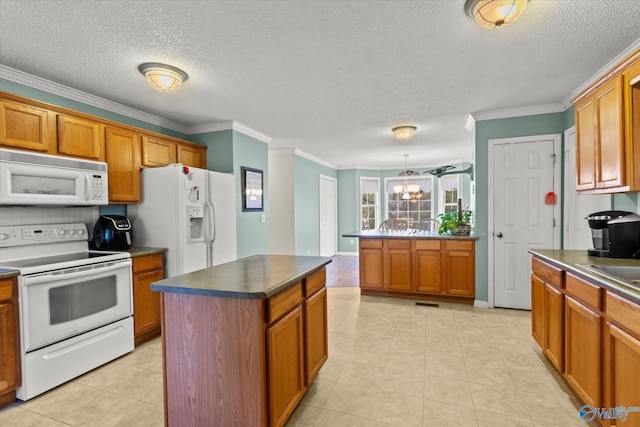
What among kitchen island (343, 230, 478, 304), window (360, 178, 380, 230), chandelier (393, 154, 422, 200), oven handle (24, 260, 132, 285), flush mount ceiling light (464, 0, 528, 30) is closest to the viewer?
flush mount ceiling light (464, 0, 528, 30)

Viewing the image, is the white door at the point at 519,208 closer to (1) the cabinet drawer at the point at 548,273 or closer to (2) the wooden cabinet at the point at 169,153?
(1) the cabinet drawer at the point at 548,273

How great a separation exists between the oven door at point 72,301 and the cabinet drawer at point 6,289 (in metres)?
0.06

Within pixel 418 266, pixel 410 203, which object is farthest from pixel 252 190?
pixel 410 203

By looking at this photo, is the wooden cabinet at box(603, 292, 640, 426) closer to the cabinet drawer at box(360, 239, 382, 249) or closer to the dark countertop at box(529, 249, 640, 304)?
the dark countertop at box(529, 249, 640, 304)

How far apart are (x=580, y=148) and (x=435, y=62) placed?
1.35 meters

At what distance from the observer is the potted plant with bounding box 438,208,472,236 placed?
419 cm

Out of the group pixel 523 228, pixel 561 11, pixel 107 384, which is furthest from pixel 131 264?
pixel 523 228

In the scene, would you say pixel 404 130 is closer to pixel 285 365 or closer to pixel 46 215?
pixel 285 365

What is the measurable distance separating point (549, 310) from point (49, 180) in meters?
3.98

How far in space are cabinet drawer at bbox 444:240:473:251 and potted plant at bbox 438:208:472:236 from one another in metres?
0.19

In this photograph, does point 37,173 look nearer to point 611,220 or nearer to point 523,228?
point 611,220

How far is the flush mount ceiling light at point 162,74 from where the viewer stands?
8.00 ft

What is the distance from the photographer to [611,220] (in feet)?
7.32

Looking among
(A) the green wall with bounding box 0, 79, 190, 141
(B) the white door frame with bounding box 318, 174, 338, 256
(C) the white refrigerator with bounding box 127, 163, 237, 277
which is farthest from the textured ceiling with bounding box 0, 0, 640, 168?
(B) the white door frame with bounding box 318, 174, 338, 256
